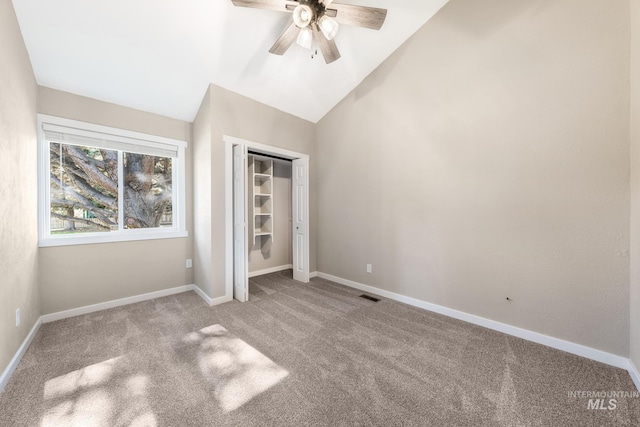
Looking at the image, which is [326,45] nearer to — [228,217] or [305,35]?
[305,35]

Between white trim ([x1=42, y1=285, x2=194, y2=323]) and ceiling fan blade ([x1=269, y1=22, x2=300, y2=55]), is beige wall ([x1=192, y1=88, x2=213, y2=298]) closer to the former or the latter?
white trim ([x1=42, y1=285, x2=194, y2=323])

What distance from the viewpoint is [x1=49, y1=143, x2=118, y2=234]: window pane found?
2.70 m

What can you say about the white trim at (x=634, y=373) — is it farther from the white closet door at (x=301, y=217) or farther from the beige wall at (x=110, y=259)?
the beige wall at (x=110, y=259)

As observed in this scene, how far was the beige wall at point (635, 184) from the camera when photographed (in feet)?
5.49

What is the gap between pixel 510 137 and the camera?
228 centimetres

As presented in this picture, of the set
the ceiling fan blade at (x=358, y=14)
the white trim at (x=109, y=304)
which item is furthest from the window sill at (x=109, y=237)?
the ceiling fan blade at (x=358, y=14)

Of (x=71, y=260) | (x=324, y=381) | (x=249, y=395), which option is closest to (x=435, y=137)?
(x=324, y=381)

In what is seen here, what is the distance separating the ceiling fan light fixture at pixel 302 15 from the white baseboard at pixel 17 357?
133 inches

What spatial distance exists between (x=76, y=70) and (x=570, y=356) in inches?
208

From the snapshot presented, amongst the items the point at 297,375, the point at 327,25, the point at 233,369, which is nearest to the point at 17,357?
the point at 233,369

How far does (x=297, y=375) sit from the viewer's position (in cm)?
174

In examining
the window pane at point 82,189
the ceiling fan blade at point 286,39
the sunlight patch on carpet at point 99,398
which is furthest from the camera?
the window pane at point 82,189

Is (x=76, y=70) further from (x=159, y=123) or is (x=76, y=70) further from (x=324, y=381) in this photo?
(x=324, y=381)

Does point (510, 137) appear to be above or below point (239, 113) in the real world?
Result: below
